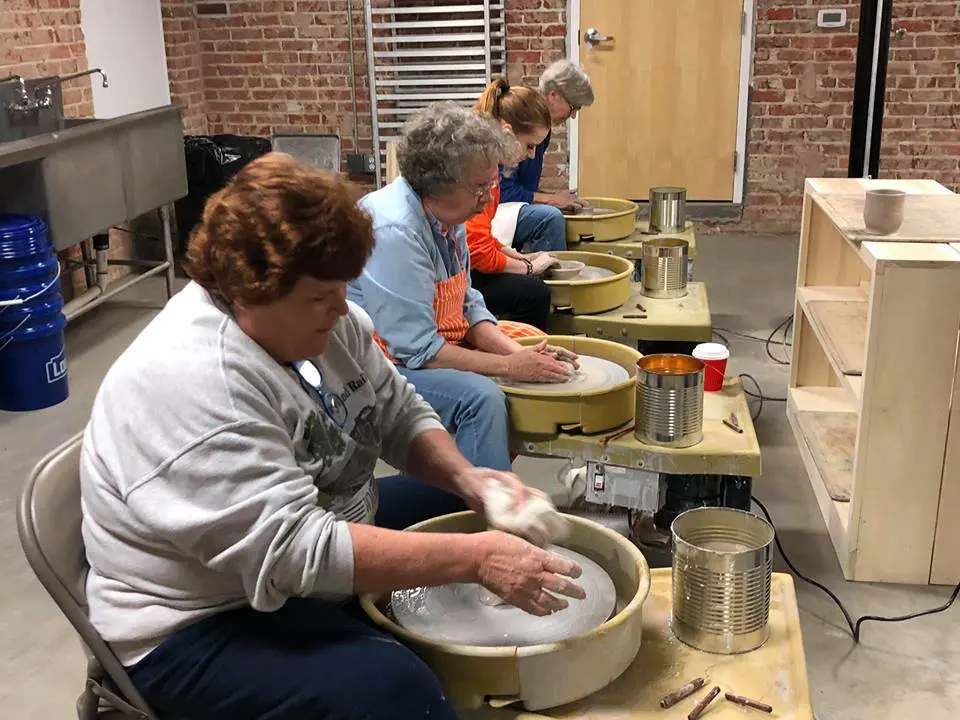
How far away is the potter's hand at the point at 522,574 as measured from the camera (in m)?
1.30

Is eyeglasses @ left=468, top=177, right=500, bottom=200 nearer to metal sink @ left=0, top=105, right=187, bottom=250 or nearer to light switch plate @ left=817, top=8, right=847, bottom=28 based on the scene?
metal sink @ left=0, top=105, right=187, bottom=250

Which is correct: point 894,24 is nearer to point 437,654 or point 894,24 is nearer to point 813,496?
point 813,496

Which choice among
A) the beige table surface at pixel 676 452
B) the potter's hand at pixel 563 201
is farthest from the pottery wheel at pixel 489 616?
the potter's hand at pixel 563 201

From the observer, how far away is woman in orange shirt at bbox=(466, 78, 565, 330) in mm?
3021

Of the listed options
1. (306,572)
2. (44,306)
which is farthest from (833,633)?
(44,306)

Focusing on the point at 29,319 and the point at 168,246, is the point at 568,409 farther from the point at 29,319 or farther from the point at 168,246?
the point at 168,246

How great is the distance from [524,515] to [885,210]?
4.53 ft

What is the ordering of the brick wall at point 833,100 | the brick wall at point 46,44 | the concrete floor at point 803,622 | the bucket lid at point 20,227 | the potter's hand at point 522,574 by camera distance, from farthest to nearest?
1. the brick wall at point 833,100
2. the brick wall at point 46,44
3. the bucket lid at point 20,227
4. the concrete floor at point 803,622
5. the potter's hand at point 522,574

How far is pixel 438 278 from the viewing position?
2354mm

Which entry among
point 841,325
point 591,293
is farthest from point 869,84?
point 591,293

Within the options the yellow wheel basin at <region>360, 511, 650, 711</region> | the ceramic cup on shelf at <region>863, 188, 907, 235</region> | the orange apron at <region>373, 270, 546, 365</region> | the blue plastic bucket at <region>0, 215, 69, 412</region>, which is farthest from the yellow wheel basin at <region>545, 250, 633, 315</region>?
the blue plastic bucket at <region>0, 215, 69, 412</region>

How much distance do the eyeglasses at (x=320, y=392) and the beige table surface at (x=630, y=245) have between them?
86.3 inches

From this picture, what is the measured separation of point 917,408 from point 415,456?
49.4 inches

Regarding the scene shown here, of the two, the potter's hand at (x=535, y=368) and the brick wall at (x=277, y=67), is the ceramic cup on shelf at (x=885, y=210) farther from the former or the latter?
the brick wall at (x=277, y=67)
